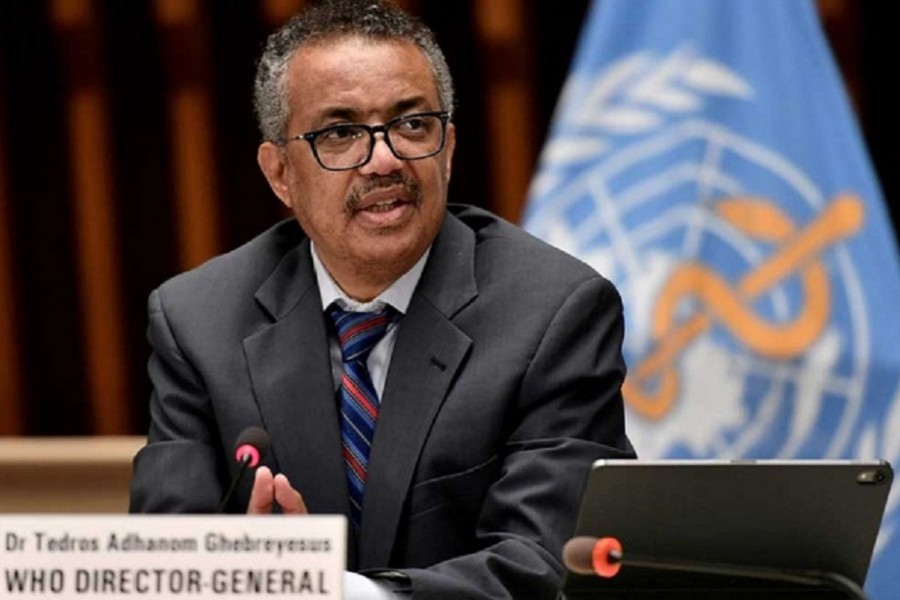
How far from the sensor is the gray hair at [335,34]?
2.69 meters

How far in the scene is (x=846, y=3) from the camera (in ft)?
14.2

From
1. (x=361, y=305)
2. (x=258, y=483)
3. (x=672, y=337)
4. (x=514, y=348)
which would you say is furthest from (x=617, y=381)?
(x=672, y=337)

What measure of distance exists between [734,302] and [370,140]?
144 centimetres

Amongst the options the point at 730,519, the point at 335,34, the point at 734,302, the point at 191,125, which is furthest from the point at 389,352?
the point at 191,125

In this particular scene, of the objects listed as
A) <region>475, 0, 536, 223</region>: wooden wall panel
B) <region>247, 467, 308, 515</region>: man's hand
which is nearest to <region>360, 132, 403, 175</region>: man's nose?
<region>247, 467, 308, 515</region>: man's hand

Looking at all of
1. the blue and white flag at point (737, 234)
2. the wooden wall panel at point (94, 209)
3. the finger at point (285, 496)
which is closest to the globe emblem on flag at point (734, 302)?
the blue and white flag at point (737, 234)

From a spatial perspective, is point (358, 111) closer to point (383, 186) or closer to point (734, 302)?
point (383, 186)

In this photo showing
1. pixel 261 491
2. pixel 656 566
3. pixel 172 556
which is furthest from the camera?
pixel 261 491

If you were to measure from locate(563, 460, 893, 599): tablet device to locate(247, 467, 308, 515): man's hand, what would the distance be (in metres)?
0.48

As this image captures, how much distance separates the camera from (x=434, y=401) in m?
2.65

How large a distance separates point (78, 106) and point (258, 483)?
2.45 meters

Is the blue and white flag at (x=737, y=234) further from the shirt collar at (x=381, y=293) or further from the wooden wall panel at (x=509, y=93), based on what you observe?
the shirt collar at (x=381, y=293)

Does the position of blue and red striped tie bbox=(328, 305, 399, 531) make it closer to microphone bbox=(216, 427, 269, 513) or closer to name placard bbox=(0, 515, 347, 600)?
microphone bbox=(216, 427, 269, 513)

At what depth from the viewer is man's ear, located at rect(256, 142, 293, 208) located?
9.43 ft
